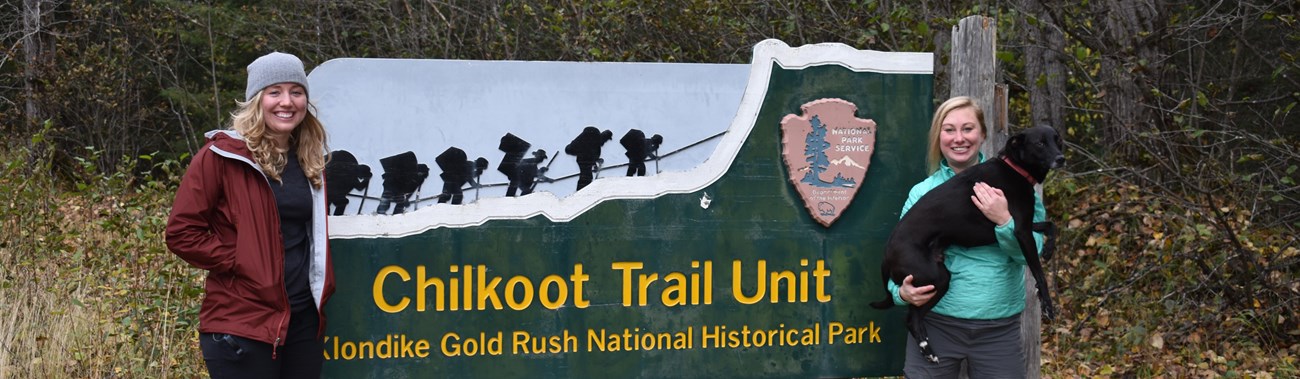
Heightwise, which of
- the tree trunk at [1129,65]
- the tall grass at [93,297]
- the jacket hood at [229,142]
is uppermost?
the tree trunk at [1129,65]

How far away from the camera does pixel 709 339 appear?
4074mm

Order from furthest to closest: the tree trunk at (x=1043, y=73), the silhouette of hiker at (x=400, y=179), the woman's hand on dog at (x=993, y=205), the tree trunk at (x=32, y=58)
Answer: the tree trunk at (x=32, y=58), the tree trunk at (x=1043, y=73), the silhouette of hiker at (x=400, y=179), the woman's hand on dog at (x=993, y=205)

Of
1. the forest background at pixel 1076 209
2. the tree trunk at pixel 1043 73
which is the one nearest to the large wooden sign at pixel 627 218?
the forest background at pixel 1076 209

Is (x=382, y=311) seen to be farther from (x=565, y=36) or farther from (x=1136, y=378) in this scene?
(x=565, y=36)

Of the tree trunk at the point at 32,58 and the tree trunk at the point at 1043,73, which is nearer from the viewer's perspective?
the tree trunk at the point at 1043,73

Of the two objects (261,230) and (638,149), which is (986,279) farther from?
(261,230)

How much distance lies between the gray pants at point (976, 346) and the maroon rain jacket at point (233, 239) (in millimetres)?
2079

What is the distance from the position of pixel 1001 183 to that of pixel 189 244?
2.50m

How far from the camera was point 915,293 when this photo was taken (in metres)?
3.59

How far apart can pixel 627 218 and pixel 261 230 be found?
131 centimetres

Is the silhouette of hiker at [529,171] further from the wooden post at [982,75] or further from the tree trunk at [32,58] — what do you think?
the tree trunk at [32,58]

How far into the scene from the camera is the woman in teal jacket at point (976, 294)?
3578mm

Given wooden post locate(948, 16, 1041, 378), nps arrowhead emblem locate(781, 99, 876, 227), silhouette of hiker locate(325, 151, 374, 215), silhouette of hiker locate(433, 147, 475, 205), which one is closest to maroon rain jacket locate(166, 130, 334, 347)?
silhouette of hiker locate(325, 151, 374, 215)

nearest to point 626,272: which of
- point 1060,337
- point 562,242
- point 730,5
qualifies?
point 562,242
